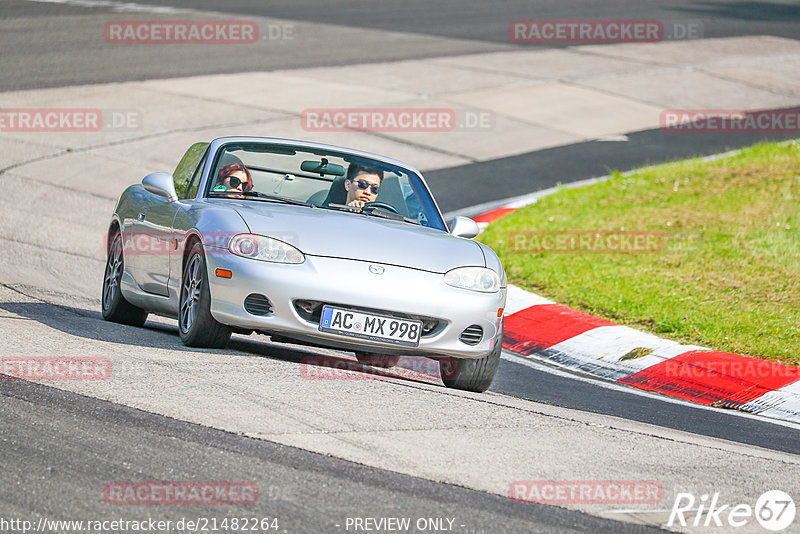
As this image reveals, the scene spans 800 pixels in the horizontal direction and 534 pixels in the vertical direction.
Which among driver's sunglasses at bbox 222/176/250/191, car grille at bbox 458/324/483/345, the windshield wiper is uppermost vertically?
driver's sunglasses at bbox 222/176/250/191

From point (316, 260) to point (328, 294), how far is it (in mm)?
221

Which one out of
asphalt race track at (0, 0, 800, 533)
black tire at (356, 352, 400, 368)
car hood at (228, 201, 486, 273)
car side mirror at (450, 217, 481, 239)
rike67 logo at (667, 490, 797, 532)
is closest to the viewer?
asphalt race track at (0, 0, 800, 533)

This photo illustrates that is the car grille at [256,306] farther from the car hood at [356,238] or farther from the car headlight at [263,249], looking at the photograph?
the car hood at [356,238]

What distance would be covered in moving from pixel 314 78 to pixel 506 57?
201 inches

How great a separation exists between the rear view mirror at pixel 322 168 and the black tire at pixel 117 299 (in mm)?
1494

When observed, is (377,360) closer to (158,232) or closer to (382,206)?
(382,206)

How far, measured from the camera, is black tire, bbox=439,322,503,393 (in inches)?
291

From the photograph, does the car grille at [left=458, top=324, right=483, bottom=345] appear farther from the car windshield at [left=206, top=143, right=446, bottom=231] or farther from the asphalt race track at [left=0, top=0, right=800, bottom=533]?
the car windshield at [left=206, top=143, right=446, bottom=231]

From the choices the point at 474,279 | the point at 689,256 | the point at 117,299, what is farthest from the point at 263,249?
the point at 689,256

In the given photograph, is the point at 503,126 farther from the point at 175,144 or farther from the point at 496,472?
the point at 496,472

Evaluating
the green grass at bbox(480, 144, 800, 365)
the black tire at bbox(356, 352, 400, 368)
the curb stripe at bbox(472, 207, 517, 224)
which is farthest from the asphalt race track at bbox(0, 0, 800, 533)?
the curb stripe at bbox(472, 207, 517, 224)

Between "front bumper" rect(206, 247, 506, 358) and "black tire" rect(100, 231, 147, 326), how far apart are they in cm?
193

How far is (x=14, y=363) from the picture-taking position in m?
6.24

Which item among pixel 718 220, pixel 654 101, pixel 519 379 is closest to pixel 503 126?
pixel 654 101
